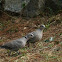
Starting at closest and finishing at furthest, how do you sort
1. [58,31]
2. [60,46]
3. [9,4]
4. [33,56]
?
1. [33,56]
2. [60,46]
3. [58,31]
4. [9,4]

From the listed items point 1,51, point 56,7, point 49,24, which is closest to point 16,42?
point 1,51

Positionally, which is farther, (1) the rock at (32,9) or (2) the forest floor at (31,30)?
(1) the rock at (32,9)

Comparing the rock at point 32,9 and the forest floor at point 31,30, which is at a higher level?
the rock at point 32,9

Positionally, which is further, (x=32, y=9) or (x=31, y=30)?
(x=32, y=9)

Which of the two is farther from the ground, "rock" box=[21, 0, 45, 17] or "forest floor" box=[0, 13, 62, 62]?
"rock" box=[21, 0, 45, 17]

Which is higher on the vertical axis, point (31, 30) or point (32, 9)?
→ point (32, 9)

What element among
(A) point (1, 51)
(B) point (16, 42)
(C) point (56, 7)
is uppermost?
(C) point (56, 7)

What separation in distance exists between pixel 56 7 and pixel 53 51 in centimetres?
420

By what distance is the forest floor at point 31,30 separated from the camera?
5.54 meters

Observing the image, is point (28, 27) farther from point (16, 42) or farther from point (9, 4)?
point (16, 42)

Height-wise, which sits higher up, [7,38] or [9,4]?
[9,4]

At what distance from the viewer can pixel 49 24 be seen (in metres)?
8.76

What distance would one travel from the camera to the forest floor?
18.2 ft

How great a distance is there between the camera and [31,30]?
843 centimetres
